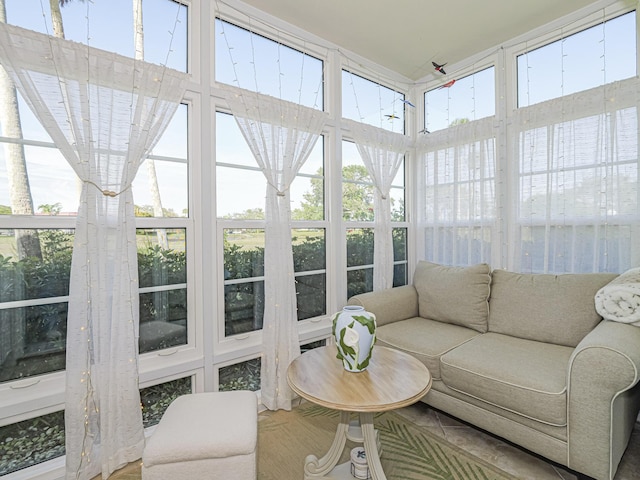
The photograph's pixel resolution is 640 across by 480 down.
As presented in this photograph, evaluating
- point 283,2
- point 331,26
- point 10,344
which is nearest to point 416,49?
point 331,26

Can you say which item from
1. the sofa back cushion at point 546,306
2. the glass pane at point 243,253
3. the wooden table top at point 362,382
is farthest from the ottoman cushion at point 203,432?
the sofa back cushion at point 546,306

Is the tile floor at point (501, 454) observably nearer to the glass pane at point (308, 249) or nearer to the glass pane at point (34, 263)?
the glass pane at point (34, 263)

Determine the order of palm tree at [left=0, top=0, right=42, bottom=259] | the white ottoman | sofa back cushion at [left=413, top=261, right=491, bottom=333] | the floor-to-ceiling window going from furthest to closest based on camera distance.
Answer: sofa back cushion at [left=413, top=261, right=491, bottom=333] < the floor-to-ceiling window < palm tree at [left=0, top=0, right=42, bottom=259] < the white ottoman

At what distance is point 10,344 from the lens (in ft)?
5.18

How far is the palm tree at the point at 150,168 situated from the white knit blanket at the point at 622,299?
2644 mm

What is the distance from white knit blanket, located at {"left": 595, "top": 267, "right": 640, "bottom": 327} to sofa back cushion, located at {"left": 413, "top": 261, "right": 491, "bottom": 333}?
0.72m

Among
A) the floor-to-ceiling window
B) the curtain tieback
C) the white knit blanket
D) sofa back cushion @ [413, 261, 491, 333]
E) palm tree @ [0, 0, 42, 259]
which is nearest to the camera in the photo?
palm tree @ [0, 0, 42, 259]

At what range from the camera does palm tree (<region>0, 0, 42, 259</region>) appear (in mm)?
1567

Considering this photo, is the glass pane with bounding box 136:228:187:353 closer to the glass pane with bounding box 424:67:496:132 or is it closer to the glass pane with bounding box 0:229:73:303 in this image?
the glass pane with bounding box 0:229:73:303

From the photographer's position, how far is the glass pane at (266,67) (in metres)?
2.28

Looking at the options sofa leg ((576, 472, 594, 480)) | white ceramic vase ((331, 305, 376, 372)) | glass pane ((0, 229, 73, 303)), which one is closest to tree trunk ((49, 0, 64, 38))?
glass pane ((0, 229, 73, 303))

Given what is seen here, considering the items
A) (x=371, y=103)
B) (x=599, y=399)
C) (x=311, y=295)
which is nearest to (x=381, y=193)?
(x=371, y=103)

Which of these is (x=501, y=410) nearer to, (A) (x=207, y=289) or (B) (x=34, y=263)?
(A) (x=207, y=289)

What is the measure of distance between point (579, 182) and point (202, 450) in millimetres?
2884
